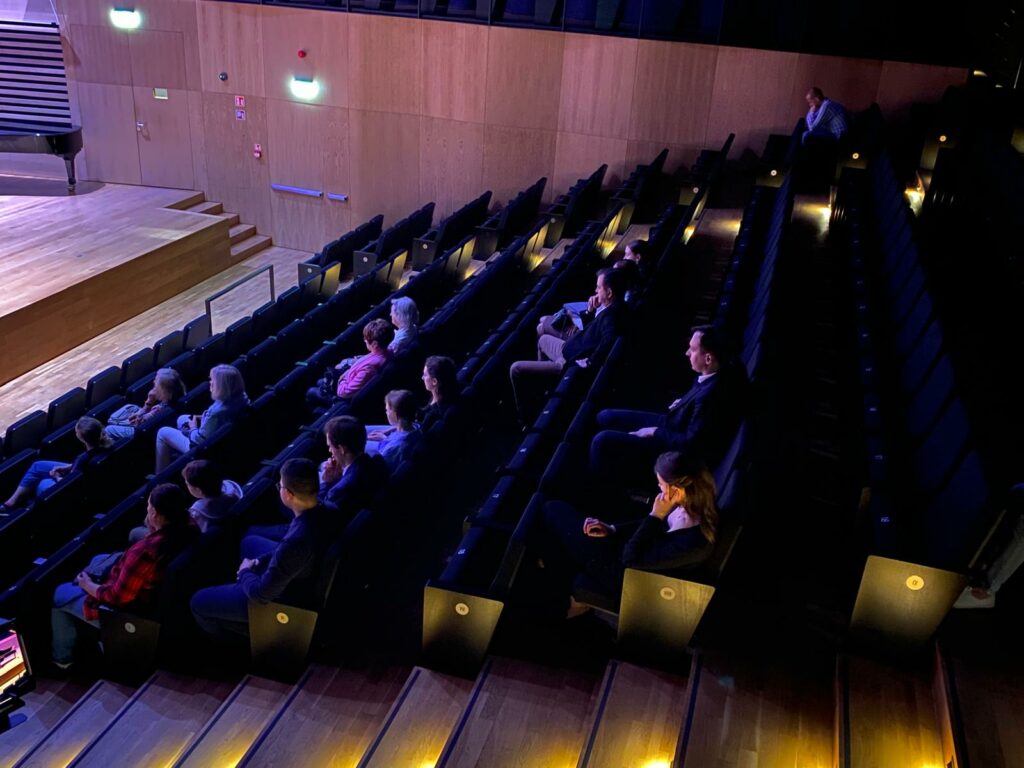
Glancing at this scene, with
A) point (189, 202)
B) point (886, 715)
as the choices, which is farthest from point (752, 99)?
point (886, 715)

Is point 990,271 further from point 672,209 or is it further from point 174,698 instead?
point 174,698

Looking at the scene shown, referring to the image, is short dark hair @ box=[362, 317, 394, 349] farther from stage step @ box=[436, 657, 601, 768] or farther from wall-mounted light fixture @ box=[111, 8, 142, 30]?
wall-mounted light fixture @ box=[111, 8, 142, 30]

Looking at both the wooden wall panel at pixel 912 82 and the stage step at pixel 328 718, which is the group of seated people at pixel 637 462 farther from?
the wooden wall panel at pixel 912 82

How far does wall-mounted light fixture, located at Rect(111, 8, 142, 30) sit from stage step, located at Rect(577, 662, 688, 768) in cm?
371

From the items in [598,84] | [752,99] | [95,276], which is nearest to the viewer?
[95,276]

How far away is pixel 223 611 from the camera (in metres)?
1.08

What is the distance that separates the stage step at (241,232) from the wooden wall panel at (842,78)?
2307 millimetres

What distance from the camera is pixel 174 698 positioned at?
1093 mm

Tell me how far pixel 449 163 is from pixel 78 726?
278 cm

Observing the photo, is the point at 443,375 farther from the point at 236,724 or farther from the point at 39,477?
the point at 39,477

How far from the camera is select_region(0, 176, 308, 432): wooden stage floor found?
257 cm

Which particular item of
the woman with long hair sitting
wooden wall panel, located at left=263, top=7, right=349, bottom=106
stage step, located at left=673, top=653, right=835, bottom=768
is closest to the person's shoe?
stage step, located at left=673, top=653, right=835, bottom=768

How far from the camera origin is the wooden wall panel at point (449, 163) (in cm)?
346

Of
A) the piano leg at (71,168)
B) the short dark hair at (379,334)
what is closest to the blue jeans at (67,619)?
the short dark hair at (379,334)
